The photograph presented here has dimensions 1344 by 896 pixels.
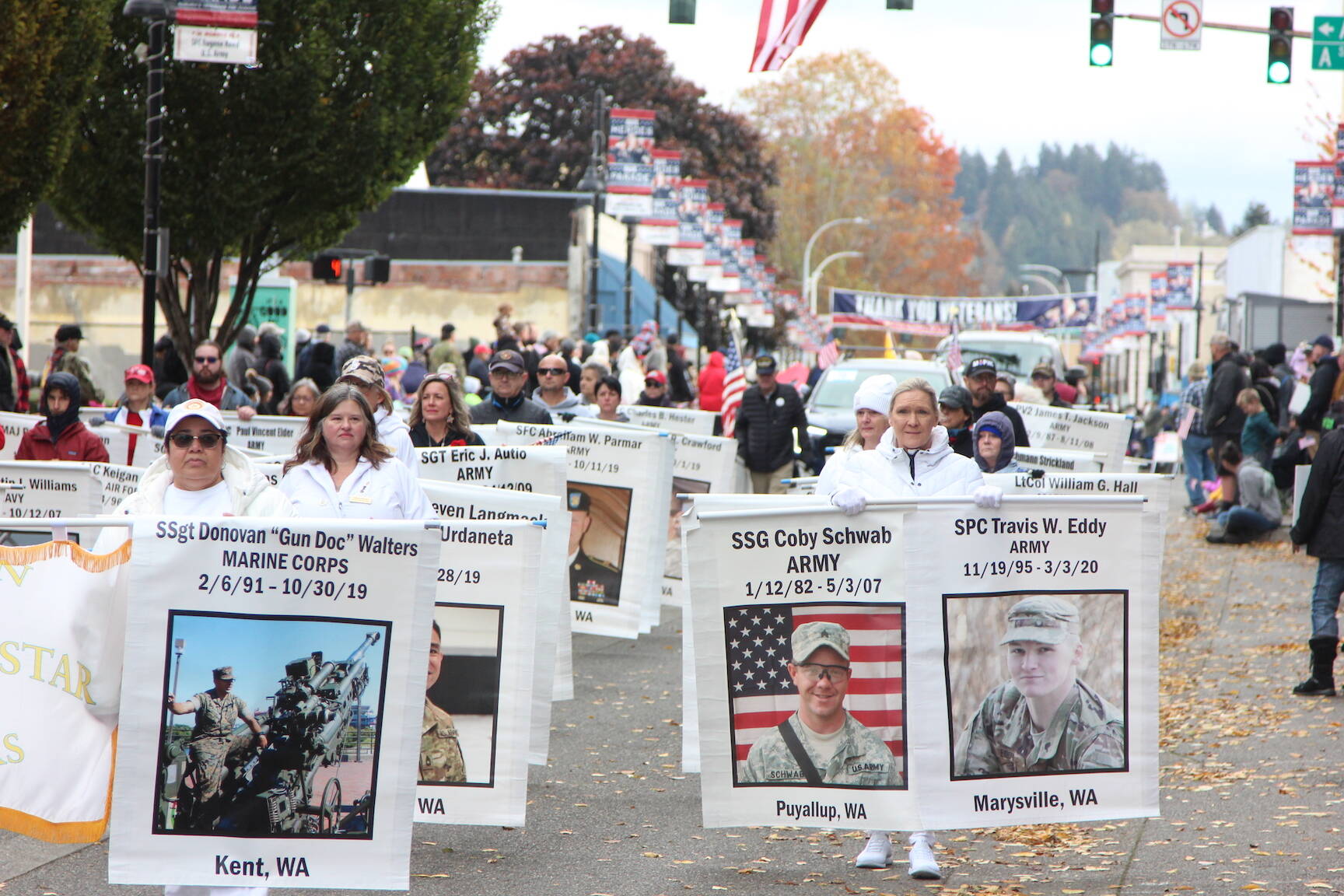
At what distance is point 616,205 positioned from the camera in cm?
3806

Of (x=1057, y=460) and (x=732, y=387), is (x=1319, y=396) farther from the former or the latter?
(x=1057, y=460)

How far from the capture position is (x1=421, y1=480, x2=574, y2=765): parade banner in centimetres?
716

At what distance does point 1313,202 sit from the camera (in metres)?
29.6

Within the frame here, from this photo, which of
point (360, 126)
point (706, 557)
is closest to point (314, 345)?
point (360, 126)

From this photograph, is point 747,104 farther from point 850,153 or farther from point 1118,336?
point 1118,336

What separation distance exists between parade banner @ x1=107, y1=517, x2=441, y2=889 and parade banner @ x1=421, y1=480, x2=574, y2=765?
1487mm

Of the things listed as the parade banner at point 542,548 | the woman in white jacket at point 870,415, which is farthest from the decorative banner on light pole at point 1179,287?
the parade banner at point 542,548

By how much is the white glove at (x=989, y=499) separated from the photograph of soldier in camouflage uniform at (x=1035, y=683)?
0.34 meters

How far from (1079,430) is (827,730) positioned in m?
9.70

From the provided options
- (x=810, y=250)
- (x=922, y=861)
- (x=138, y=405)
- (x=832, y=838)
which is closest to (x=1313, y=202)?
(x=138, y=405)

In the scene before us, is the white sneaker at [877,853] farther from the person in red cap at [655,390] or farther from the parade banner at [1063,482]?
the person in red cap at [655,390]

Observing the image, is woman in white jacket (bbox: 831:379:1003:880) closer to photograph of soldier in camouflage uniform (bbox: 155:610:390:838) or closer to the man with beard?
photograph of soldier in camouflage uniform (bbox: 155:610:390:838)

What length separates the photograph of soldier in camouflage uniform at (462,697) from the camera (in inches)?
267

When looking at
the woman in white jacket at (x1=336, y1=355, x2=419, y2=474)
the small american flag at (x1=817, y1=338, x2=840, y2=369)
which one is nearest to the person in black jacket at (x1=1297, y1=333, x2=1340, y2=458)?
the woman in white jacket at (x1=336, y1=355, x2=419, y2=474)
